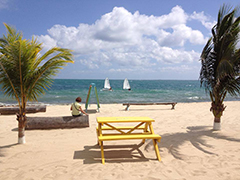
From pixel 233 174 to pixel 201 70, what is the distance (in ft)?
12.9

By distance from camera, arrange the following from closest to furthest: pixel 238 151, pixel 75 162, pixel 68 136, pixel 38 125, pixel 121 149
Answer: pixel 75 162 < pixel 238 151 < pixel 121 149 < pixel 68 136 < pixel 38 125

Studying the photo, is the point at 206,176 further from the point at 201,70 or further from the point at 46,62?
the point at 46,62

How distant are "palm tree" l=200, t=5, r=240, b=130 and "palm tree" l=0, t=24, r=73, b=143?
4423mm

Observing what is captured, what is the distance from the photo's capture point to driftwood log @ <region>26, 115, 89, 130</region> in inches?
287

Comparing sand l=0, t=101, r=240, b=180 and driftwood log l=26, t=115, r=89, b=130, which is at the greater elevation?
driftwood log l=26, t=115, r=89, b=130

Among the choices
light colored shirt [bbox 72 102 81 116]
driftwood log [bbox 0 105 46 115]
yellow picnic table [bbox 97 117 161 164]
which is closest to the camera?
yellow picnic table [bbox 97 117 161 164]

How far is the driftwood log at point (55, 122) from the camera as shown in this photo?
23.9ft

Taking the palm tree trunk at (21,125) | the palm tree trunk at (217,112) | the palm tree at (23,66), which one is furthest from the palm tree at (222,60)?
the palm tree trunk at (21,125)

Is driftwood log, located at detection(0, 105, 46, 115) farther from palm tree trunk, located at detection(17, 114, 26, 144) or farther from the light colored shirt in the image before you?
palm tree trunk, located at detection(17, 114, 26, 144)

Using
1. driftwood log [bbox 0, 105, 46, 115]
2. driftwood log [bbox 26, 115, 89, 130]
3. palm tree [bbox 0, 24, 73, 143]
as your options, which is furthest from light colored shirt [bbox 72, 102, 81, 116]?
driftwood log [bbox 0, 105, 46, 115]

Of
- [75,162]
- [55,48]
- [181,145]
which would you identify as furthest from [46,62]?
[181,145]

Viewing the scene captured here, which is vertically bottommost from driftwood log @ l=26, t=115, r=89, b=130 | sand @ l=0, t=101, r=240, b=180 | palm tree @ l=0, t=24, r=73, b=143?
sand @ l=0, t=101, r=240, b=180

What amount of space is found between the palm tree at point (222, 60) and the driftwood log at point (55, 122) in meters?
4.70

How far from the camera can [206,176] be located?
11.7 feet
